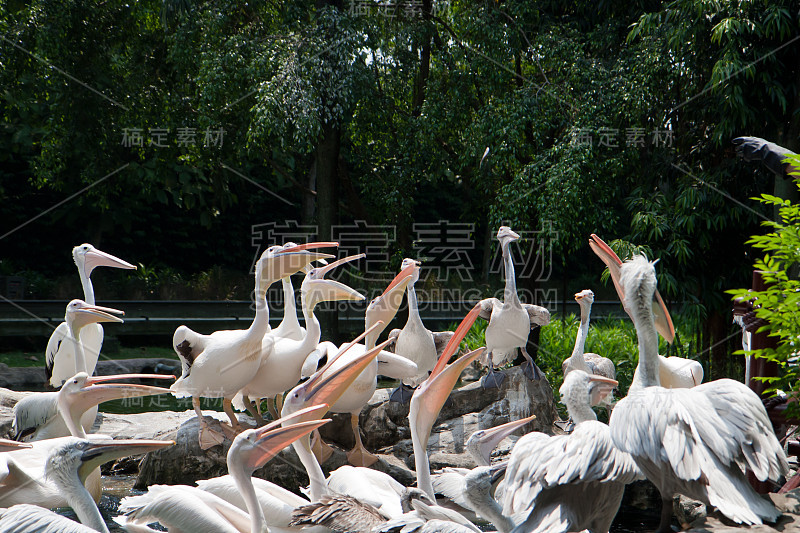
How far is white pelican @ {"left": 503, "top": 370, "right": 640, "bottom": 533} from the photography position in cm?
308

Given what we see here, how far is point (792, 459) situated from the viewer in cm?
493

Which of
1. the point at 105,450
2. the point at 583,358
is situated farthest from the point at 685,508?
the point at 105,450

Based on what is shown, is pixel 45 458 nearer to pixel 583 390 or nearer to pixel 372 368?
pixel 372 368

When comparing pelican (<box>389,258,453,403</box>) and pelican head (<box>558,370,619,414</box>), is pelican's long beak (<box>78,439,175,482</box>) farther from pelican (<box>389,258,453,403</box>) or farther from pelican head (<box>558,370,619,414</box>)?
pelican (<box>389,258,453,403</box>)

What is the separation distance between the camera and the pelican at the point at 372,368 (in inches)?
208

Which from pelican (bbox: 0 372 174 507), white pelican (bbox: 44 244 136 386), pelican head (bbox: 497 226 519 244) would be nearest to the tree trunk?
pelican head (bbox: 497 226 519 244)

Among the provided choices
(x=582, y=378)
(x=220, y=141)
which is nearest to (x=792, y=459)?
(x=582, y=378)

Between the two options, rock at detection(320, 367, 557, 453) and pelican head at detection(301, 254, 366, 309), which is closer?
pelican head at detection(301, 254, 366, 309)

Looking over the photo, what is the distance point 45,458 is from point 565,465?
2699 mm

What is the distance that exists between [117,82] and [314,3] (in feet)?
10.8

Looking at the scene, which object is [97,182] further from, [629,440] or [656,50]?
[629,440]

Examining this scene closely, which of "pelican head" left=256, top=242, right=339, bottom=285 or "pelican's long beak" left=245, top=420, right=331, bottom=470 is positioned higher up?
"pelican head" left=256, top=242, right=339, bottom=285

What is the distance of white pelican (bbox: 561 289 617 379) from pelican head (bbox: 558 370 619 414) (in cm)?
197

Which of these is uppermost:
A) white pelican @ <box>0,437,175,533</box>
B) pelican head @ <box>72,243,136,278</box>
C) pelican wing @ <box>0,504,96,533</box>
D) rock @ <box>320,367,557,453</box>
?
pelican head @ <box>72,243,136,278</box>
